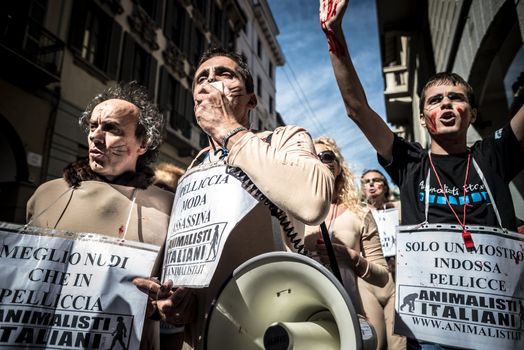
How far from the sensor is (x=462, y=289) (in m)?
1.36

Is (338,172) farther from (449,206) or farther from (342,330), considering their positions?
(342,330)

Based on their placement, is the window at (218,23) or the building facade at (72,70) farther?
the window at (218,23)

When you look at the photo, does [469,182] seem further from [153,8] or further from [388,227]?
[153,8]

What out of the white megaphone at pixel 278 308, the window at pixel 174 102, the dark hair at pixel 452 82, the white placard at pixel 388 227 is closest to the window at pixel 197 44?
the window at pixel 174 102

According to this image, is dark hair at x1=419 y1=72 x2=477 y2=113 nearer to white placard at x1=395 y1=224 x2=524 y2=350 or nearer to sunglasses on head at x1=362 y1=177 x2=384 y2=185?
white placard at x1=395 y1=224 x2=524 y2=350

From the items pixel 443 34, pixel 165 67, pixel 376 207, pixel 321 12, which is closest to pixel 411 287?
pixel 321 12

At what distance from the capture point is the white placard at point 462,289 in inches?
50.9

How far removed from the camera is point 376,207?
4.56 m

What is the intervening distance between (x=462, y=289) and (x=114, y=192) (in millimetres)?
1526

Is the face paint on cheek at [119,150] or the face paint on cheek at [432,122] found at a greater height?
the face paint on cheek at [432,122]

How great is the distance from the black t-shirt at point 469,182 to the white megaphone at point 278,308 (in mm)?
834

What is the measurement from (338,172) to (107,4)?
1079 centimetres

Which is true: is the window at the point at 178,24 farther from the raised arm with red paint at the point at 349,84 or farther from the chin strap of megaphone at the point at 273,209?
the chin strap of megaphone at the point at 273,209

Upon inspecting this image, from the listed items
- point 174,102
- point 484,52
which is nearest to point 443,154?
point 484,52
